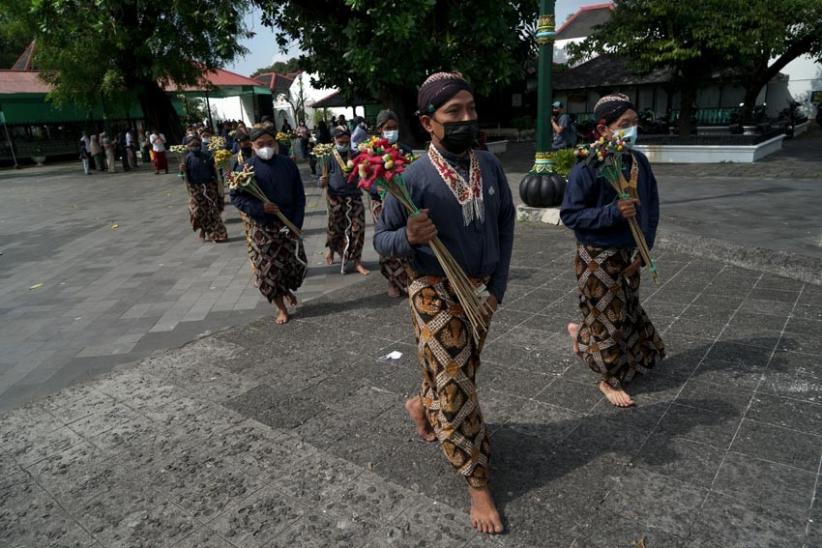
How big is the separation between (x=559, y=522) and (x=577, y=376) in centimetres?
154

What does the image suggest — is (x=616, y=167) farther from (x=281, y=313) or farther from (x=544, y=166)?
(x=544, y=166)

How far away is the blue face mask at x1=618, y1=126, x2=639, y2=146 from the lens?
347cm

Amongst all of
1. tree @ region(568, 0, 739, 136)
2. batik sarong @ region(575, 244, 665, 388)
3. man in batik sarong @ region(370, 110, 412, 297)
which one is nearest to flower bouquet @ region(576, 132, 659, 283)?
batik sarong @ region(575, 244, 665, 388)

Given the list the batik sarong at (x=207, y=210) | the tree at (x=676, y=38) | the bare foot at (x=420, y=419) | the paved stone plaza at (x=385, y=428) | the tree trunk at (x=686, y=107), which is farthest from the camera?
the tree trunk at (x=686, y=107)

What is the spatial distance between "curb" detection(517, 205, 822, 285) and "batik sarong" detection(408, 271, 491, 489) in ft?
15.0

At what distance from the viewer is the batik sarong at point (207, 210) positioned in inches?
396

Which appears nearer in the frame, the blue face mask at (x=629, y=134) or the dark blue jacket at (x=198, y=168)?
the blue face mask at (x=629, y=134)

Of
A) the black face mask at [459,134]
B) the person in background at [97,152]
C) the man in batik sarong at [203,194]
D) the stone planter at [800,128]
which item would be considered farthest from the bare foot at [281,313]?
the stone planter at [800,128]

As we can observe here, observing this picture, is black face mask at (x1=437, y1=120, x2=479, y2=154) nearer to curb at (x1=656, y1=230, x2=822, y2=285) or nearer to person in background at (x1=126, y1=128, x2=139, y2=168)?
curb at (x1=656, y1=230, x2=822, y2=285)

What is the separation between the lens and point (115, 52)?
22094 mm

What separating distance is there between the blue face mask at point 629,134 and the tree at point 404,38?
29.2ft

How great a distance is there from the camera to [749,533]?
2.50 m

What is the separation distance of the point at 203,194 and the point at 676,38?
13339mm

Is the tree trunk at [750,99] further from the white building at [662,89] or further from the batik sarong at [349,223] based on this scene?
the batik sarong at [349,223]
